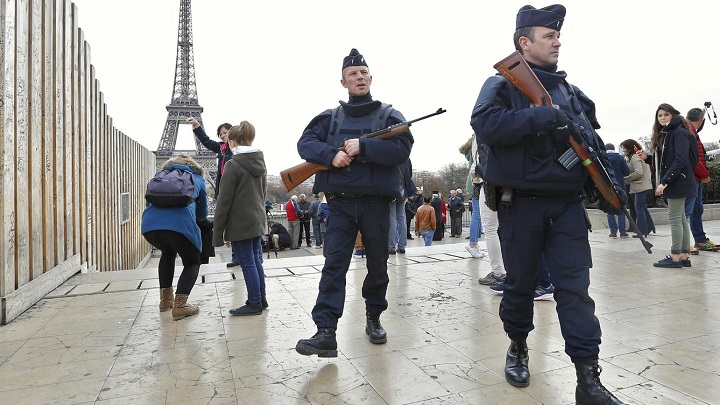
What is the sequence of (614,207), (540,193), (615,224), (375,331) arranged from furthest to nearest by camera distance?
1. (615,224)
2. (375,331)
3. (614,207)
4. (540,193)

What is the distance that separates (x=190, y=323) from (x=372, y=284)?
58.8 inches

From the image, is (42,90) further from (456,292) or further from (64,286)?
(456,292)

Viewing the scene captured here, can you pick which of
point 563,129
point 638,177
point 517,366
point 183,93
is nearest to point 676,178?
point 638,177

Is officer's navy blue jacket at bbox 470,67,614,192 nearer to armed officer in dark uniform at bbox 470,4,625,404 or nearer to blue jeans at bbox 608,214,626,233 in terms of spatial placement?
armed officer in dark uniform at bbox 470,4,625,404

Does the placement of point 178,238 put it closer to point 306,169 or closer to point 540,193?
point 306,169

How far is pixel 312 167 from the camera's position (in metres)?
2.73

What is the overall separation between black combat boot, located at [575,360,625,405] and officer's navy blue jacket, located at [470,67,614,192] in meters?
0.79

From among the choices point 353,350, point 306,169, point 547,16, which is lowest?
point 353,350

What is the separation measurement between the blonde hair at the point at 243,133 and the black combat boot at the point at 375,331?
73.0 inches

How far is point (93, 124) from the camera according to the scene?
6734 millimetres

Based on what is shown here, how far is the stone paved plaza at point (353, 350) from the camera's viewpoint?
2.02 metres

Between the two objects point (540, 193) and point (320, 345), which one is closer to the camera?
point (540, 193)

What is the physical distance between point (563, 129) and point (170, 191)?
9.14 feet

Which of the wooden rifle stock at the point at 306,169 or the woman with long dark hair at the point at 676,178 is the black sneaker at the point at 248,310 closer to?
the wooden rifle stock at the point at 306,169
